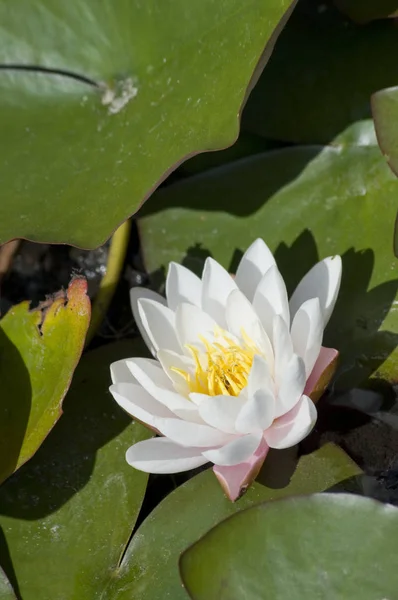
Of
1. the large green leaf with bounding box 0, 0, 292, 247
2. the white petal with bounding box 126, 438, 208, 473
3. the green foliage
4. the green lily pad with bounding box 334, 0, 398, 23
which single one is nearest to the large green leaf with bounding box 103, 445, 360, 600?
the green foliage

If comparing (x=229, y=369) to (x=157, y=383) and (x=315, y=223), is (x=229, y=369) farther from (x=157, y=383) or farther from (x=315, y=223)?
(x=315, y=223)

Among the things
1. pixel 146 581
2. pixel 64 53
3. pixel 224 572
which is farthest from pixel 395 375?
pixel 64 53

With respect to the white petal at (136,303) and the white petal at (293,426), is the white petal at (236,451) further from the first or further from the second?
the white petal at (136,303)

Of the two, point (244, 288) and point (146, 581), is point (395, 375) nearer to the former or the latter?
point (244, 288)

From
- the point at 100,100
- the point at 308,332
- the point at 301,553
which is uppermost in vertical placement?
the point at 100,100

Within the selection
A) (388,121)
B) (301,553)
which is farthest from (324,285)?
(301,553)

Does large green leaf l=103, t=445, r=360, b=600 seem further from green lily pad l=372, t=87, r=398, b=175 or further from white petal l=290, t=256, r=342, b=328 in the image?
green lily pad l=372, t=87, r=398, b=175
